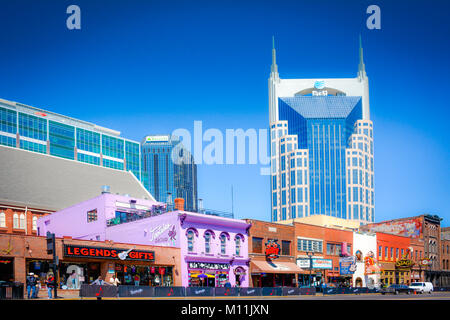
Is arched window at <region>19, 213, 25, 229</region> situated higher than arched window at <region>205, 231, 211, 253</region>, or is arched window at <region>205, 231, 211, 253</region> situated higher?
arched window at <region>19, 213, 25, 229</region>

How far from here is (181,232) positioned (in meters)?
47.6

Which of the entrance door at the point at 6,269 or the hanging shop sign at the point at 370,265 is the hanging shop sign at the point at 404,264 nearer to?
the hanging shop sign at the point at 370,265

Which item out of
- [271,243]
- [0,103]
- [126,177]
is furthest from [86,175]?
[0,103]

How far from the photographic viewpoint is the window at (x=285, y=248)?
197ft

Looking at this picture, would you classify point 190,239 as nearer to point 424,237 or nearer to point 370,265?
point 370,265

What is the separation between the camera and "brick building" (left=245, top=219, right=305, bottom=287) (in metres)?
55.1

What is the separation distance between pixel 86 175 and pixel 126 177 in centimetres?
742

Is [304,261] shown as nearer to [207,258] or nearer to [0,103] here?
[207,258]

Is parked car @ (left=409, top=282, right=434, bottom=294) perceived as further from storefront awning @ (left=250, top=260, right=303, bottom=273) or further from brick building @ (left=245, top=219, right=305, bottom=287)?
storefront awning @ (left=250, top=260, right=303, bottom=273)

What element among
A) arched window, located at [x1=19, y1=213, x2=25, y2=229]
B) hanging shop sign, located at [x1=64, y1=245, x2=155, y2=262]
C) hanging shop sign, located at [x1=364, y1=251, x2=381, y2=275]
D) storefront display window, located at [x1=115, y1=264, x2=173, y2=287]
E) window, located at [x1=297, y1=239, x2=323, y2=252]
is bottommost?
hanging shop sign, located at [x1=364, y1=251, x2=381, y2=275]

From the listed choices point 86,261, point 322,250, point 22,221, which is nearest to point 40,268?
point 86,261

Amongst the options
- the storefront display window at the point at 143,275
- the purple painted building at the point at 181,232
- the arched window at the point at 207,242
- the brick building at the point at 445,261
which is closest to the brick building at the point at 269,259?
the purple painted building at the point at 181,232

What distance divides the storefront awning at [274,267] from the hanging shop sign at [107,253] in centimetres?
1290

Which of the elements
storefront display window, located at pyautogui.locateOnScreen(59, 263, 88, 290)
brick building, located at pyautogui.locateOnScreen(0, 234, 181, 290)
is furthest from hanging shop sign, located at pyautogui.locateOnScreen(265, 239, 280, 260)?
storefront display window, located at pyautogui.locateOnScreen(59, 263, 88, 290)
